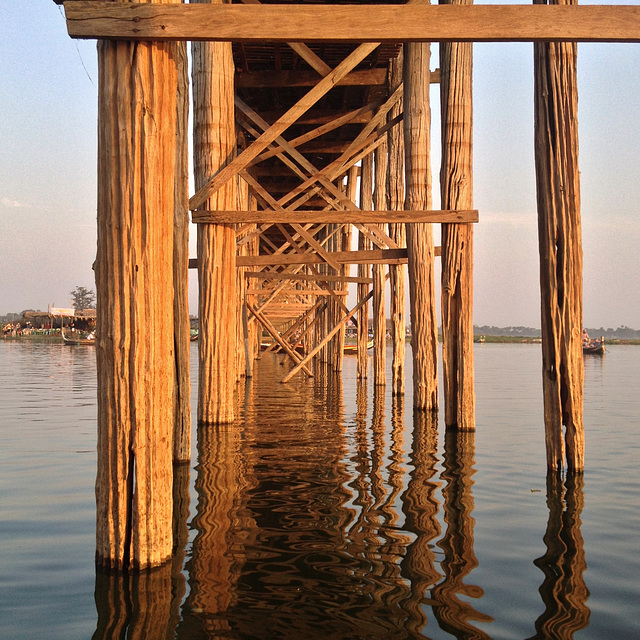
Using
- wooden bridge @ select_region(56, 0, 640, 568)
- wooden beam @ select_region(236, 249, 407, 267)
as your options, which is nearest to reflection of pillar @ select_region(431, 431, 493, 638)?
wooden bridge @ select_region(56, 0, 640, 568)

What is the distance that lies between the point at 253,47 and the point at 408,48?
2.46m

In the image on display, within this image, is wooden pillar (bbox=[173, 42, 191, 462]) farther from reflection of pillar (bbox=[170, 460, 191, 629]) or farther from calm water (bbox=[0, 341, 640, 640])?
calm water (bbox=[0, 341, 640, 640])

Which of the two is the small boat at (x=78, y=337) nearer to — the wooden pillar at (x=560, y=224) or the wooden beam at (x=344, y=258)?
the wooden beam at (x=344, y=258)

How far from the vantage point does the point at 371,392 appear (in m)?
15.4

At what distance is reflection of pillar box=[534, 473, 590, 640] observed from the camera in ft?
10.3

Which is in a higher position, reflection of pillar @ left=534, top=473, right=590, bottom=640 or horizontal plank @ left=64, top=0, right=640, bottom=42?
horizontal plank @ left=64, top=0, right=640, bottom=42

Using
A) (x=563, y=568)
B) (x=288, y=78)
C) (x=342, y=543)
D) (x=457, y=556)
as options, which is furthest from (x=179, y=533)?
(x=288, y=78)

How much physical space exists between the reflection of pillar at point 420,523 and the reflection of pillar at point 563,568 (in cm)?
52

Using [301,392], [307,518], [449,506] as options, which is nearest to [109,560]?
[307,518]

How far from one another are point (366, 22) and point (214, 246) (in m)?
5.42

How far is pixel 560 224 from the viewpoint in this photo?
18.5ft

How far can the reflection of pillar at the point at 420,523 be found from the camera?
3.39m

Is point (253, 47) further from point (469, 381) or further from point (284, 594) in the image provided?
point (284, 594)

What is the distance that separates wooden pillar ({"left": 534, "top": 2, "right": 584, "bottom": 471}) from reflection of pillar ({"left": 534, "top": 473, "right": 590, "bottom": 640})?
1.85 ft
